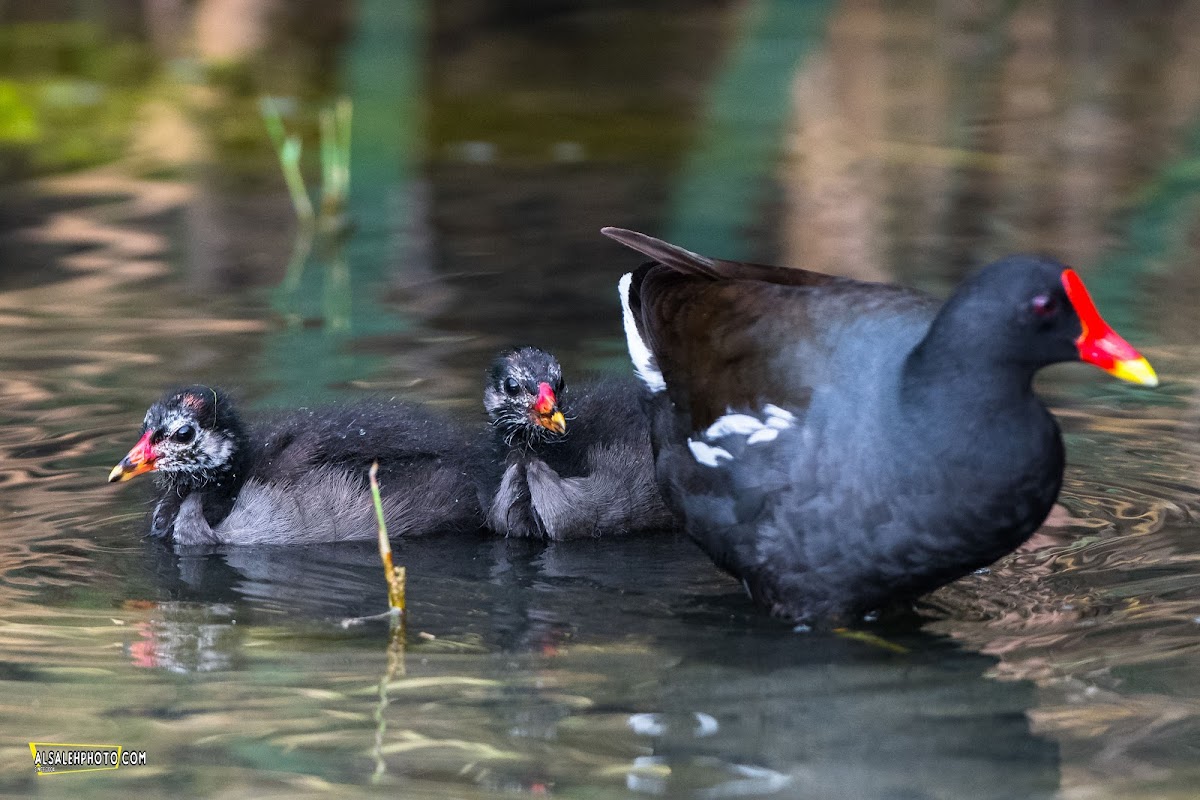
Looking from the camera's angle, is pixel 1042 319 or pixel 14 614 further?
pixel 14 614

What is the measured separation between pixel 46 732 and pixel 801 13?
14517 millimetres

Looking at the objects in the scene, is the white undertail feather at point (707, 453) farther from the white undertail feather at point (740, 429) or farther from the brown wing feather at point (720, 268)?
the brown wing feather at point (720, 268)

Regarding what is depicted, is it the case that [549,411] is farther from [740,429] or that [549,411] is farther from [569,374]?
[569,374]

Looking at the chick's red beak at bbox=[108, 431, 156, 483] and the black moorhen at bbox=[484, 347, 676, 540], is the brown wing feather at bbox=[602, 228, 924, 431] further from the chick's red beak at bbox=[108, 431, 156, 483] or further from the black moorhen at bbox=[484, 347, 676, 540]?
the chick's red beak at bbox=[108, 431, 156, 483]

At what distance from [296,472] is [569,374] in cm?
146

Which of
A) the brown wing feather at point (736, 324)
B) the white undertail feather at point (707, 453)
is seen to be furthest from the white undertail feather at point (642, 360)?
the white undertail feather at point (707, 453)

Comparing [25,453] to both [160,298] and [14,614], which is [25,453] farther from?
[160,298]

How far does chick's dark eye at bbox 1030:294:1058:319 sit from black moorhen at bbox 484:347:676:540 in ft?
5.53

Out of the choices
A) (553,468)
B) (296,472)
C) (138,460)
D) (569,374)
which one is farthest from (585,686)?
(569,374)

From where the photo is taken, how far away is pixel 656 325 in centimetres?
493

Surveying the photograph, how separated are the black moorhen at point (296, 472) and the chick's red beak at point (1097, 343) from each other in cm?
214

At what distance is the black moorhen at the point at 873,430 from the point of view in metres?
Answer: 4.05

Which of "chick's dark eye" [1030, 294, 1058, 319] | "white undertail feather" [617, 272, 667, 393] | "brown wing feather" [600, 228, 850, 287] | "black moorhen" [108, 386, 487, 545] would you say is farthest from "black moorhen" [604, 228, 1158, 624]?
"black moorhen" [108, 386, 487, 545]

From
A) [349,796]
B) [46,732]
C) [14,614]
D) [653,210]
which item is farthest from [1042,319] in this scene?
[653,210]
